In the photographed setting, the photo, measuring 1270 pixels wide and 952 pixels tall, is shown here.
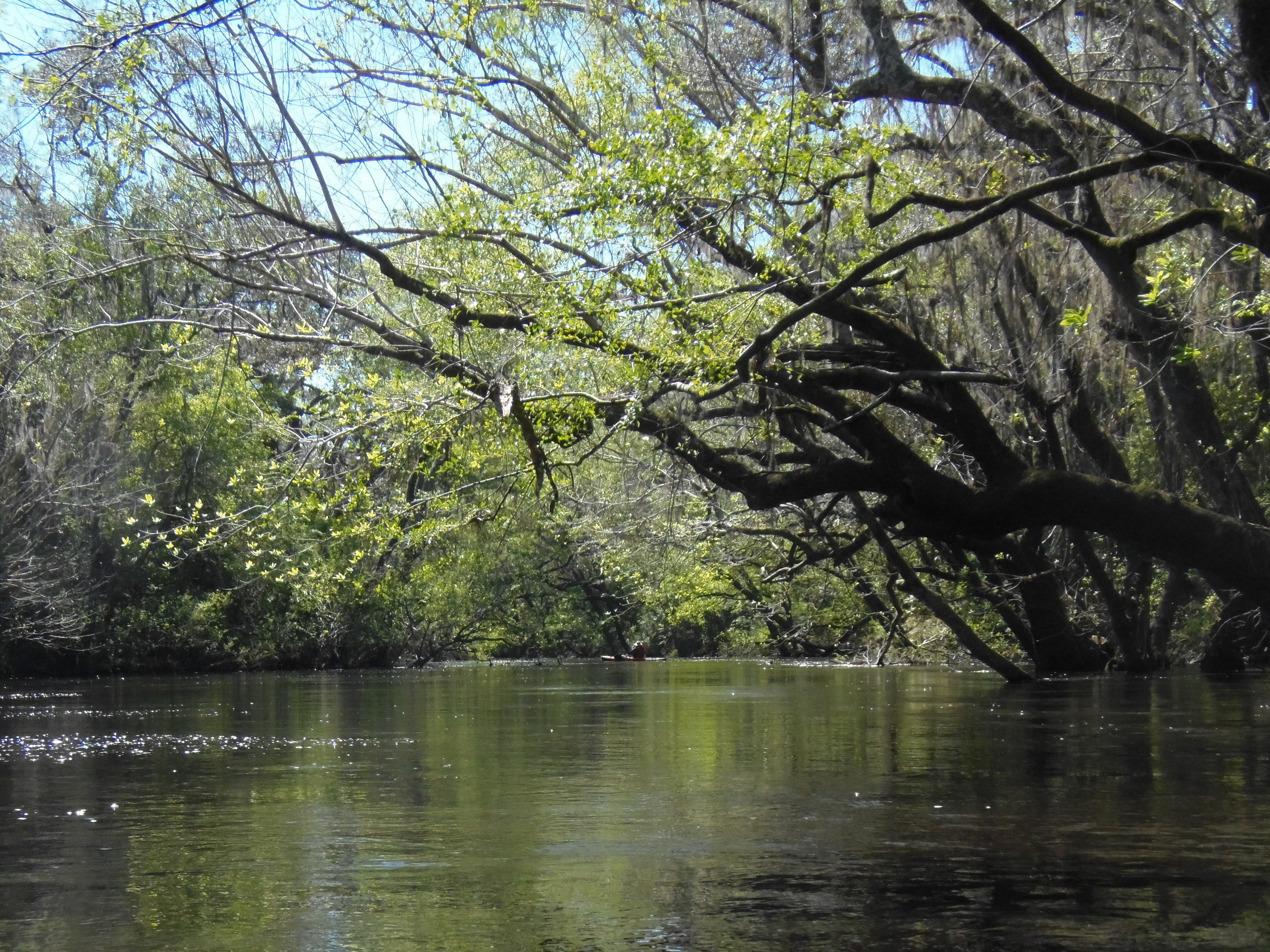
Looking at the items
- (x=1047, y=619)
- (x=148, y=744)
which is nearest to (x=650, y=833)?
(x=148, y=744)

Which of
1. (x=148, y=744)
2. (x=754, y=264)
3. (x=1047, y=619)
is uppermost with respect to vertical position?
(x=754, y=264)

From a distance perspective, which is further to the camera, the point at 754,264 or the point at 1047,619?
the point at 1047,619

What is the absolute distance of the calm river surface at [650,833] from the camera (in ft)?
18.2

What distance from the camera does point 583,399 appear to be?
631 inches

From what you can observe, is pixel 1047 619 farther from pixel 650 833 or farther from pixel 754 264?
pixel 650 833

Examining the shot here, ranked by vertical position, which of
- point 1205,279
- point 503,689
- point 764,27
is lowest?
point 503,689

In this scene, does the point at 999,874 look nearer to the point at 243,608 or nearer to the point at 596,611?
the point at 243,608

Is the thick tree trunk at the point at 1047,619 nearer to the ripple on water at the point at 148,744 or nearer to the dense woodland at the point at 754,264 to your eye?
the dense woodland at the point at 754,264

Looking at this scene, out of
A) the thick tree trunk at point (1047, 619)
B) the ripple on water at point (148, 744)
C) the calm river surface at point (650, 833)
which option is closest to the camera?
the calm river surface at point (650, 833)

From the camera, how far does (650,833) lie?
802 cm

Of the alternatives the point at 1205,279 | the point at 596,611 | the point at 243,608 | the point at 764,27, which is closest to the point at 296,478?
the point at 764,27

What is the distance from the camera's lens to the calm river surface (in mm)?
5539

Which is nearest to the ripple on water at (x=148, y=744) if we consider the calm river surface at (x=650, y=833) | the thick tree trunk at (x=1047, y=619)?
the calm river surface at (x=650, y=833)

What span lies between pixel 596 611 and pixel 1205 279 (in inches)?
1715
